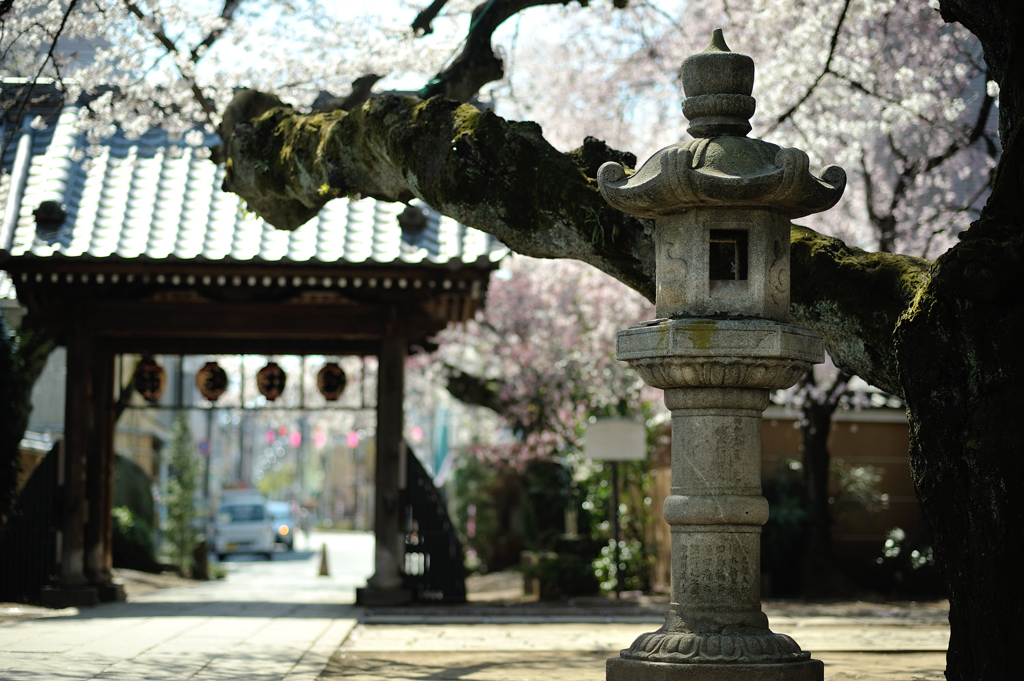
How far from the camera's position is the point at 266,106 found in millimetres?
8734

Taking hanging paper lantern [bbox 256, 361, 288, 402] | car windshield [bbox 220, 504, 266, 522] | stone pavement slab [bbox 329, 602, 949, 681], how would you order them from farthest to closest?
car windshield [bbox 220, 504, 266, 522] < hanging paper lantern [bbox 256, 361, 288, 402] < stone pavement slab [bbox 329, 602, 949, 681]

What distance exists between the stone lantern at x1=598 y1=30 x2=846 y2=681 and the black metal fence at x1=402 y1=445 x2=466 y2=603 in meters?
8.20

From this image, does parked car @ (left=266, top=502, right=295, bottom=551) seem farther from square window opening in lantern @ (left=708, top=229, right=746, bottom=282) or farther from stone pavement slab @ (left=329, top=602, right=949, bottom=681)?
square window opening in lantern @ (left=708, top=229, right=746, bottom=282)

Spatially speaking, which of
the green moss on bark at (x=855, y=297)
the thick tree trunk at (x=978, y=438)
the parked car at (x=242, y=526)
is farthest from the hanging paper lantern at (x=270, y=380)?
the parked car at (x=242, y=526)

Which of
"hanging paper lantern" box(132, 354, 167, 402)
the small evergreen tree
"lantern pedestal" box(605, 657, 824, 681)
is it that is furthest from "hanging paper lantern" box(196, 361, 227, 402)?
"lantern pedestal" box(605, 657, 824, 681)

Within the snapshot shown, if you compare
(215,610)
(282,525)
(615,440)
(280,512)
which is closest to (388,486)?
(215,610)

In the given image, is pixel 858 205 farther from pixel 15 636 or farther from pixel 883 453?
pixel 15 636

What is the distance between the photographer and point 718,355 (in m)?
5.30

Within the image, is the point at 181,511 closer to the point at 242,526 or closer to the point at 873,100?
the point at 242,526

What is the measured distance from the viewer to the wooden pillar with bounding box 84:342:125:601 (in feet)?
44.7

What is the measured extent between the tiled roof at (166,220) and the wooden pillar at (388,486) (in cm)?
138

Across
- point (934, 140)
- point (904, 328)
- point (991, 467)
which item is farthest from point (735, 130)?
point (934, 140)

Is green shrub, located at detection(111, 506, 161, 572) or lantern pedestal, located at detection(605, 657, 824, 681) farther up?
lantern pedestal, located at detection(605, 657, 824, 681)

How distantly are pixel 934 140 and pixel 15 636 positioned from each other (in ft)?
38.1
